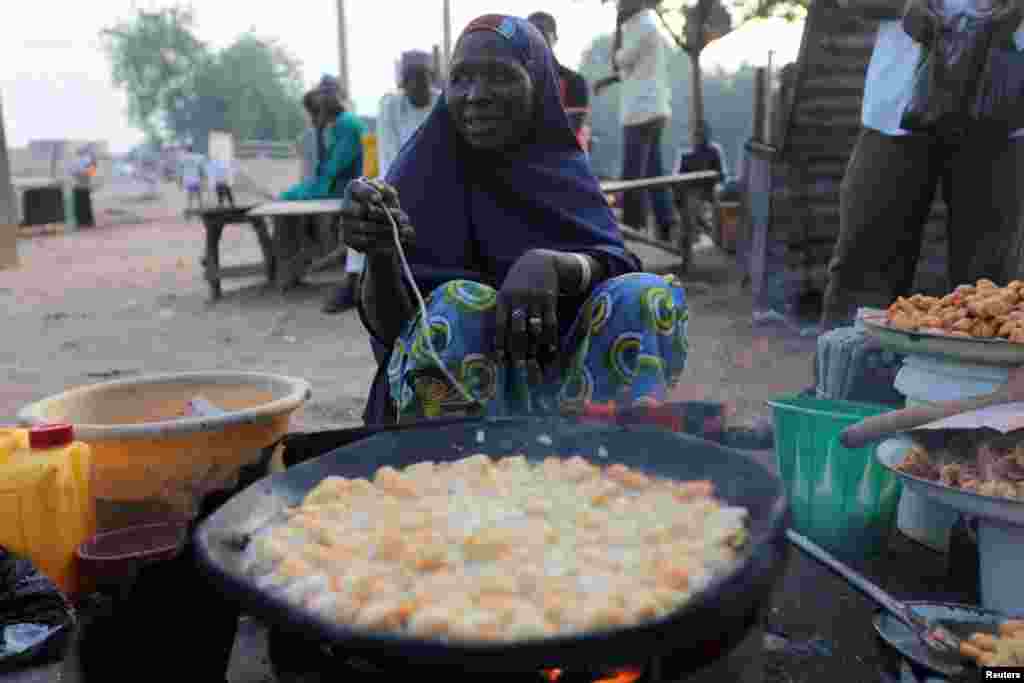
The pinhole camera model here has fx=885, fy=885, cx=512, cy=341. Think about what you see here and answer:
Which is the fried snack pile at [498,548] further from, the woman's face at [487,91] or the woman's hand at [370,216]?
the woman's face at [487,91]

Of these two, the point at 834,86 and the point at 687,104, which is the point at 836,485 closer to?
the point at 834,86

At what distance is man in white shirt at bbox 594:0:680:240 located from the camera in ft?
27.8

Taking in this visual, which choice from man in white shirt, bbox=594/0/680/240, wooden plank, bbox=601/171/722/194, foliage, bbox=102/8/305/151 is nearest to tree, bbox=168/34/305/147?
foliage, bbox=102/8/305/151

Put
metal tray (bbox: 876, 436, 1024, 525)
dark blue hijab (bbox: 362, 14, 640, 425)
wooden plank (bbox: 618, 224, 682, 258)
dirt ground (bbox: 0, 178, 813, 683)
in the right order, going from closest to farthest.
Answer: metal tray (bbox: 876, 436, 1024, 525) → dark blue hijab (bbox: 362, 14, 640, 425) → dirt ground (bbox: 0, 178, 813, 683) → wooden plank (bbox: 618, 224, 682, 258)

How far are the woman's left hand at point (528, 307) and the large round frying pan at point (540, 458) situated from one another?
467mm

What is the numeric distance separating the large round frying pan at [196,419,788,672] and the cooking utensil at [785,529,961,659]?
0.32 meters

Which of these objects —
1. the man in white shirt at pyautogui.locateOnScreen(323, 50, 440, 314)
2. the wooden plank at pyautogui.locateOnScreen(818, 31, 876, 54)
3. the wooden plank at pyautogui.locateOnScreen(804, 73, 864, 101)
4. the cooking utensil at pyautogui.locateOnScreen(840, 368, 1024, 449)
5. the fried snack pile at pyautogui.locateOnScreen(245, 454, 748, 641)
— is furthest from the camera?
the man in white shirt at pyautogui.locateOnScreen(323, 50, 440, 314)

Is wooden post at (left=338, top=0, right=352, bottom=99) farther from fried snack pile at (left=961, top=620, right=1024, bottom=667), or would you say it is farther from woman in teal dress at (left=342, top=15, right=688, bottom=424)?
fried snack pile at (left=961, top=620, right=1024, bottom=667)

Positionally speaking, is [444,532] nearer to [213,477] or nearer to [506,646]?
[506,646]

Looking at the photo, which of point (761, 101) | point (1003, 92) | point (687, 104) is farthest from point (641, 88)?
point (687, 104)

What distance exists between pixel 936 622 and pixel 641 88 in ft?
25.1

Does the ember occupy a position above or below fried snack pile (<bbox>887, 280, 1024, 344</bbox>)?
below

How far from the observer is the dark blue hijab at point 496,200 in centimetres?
A: 264

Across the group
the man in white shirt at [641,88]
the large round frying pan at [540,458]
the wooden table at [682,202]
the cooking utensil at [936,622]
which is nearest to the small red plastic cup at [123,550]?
the large round frying pan at [540,458]
